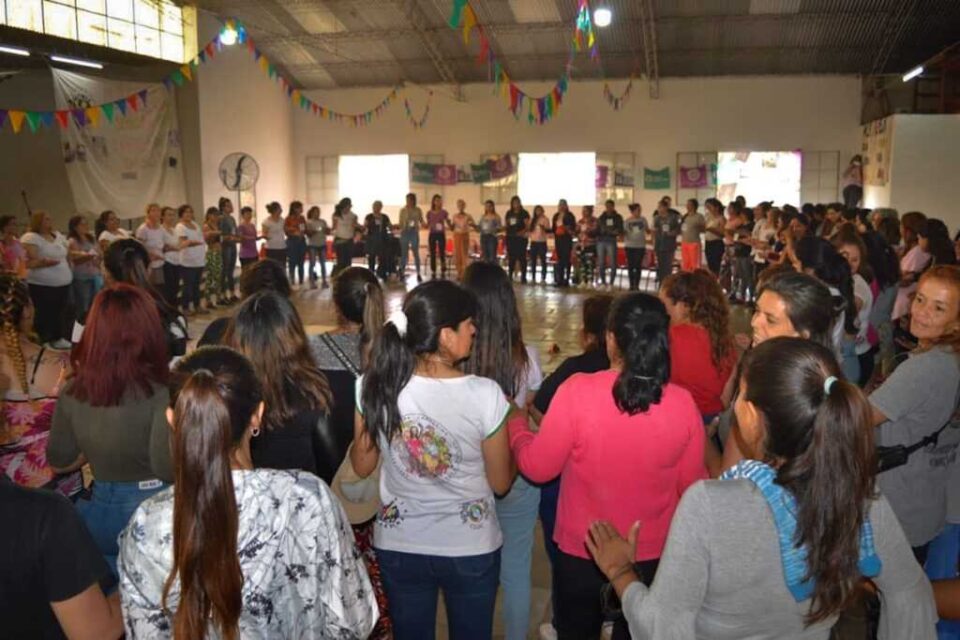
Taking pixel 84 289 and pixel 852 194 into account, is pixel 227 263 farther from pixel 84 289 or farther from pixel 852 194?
pixel 852 194

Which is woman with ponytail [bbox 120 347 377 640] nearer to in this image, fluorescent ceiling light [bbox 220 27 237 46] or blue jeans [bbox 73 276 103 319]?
blue jeans [bbox 73 276 103 319]

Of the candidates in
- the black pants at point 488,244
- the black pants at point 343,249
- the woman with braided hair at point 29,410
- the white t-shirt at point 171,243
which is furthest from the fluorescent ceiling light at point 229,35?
the woman with braided hair at point 29,410

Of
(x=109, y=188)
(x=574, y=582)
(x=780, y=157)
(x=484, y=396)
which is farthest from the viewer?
(x=780, y=157)

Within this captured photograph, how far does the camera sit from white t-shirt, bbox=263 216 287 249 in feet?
38.8

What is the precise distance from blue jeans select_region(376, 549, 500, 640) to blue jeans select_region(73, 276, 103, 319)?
742 cm

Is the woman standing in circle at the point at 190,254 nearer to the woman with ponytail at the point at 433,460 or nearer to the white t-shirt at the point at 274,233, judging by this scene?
the white t-shirt at the point at 274,233

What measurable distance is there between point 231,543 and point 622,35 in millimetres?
14518

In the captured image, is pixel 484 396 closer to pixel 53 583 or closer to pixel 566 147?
pixel 53 583

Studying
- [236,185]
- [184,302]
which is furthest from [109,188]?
[184,302]

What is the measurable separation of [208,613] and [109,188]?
12.0 metres

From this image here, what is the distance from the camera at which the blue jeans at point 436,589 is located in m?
2.06

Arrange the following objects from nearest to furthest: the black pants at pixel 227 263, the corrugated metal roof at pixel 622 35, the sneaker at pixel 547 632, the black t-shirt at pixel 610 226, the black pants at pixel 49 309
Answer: the sneaker at pixel 547 632 < the black pants at pixel 49 309 < the black pants at pixel 227 263 < the black t-shirt at pixel 610 226 < the corrugated metal roof at pixel 622 35

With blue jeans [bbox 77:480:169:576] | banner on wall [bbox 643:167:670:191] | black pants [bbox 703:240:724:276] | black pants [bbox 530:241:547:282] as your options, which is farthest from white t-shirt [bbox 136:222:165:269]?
banner on wall [bbox 643:167:670:191]

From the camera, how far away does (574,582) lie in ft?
6.91
